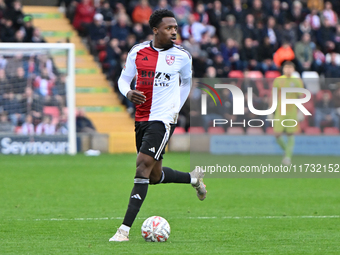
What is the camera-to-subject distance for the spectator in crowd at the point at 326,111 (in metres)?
19.6

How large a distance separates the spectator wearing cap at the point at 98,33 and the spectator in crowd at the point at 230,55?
161 inches

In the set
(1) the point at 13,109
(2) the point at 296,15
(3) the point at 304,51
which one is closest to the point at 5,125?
(1) the point at 13,109

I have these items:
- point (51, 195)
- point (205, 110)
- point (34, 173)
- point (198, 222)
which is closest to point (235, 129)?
point (205, 110)

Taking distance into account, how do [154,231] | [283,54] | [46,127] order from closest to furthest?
[154,231] → [46,127] → [283,54]

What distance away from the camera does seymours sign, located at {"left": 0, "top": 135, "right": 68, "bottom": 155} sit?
17.7m

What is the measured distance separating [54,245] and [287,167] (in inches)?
385

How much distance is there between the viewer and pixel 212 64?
21.6 meters

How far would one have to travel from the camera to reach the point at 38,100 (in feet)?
59.7

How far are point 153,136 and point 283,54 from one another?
16575 millimetres

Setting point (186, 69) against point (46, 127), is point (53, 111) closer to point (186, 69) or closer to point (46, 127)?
point (46, 127)

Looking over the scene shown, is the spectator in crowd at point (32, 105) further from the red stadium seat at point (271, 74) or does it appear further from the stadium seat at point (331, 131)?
the stadium seat at point (331, 131)

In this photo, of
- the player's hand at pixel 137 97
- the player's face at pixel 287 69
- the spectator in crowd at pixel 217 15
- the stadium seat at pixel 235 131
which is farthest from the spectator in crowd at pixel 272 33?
the player's hand at pixel 137 97

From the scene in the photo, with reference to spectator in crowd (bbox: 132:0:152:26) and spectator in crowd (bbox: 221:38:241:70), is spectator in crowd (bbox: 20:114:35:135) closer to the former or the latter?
spectator in crowd (bbox: 132:0:152:26)

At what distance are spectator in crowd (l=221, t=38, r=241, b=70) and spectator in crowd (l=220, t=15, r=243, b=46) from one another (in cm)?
49
